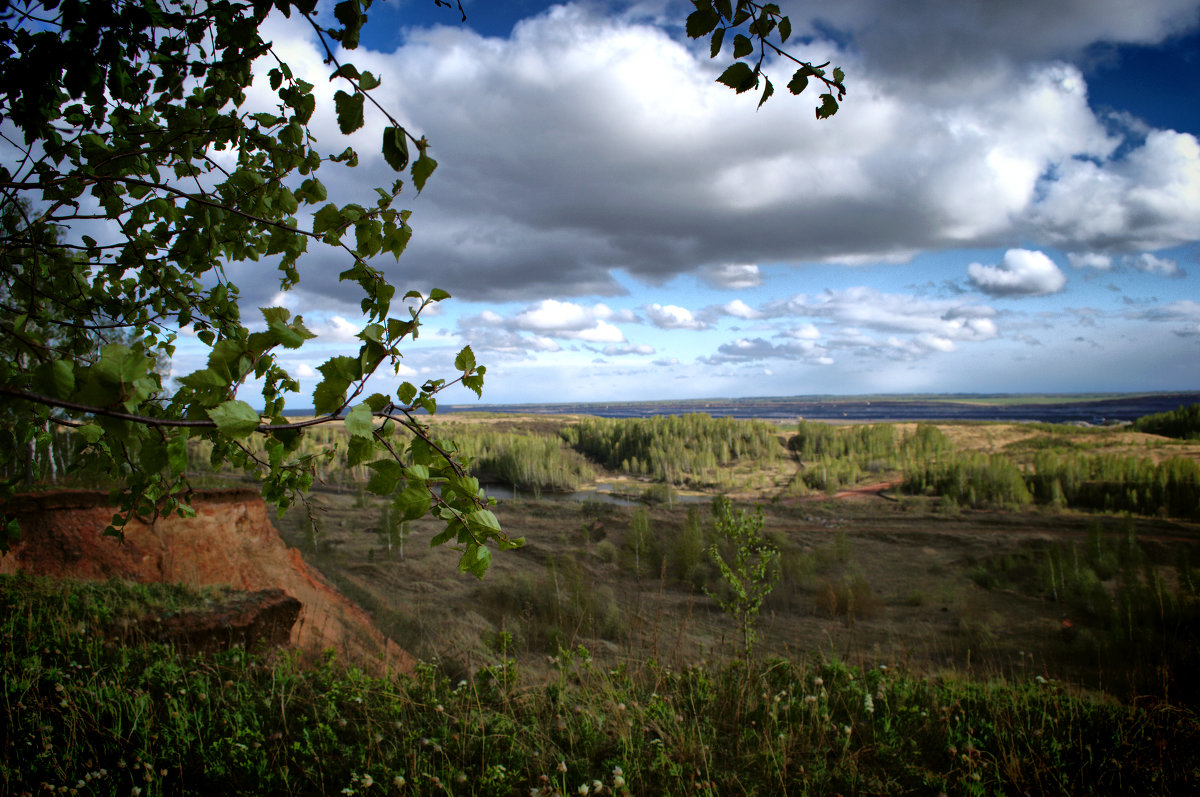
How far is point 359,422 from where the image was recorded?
1.12 metres

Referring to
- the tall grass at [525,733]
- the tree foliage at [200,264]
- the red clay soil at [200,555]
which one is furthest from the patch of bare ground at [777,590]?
the tree foliage at [200,264]

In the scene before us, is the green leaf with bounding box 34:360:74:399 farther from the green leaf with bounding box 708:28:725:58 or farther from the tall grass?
the tall grass

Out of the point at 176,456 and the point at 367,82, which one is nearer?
the point at 176,456

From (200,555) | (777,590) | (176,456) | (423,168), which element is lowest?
(777,590)

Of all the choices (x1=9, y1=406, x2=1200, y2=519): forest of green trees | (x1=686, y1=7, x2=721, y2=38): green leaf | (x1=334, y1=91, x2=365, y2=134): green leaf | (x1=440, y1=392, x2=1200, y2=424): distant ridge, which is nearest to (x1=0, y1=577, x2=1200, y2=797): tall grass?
(x1=334, y1=91, x2=365, y2=134): green leaf

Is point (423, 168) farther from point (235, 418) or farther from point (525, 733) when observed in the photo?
point (525, 733)

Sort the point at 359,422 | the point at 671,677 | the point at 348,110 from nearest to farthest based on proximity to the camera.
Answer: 1. the point at 359,422
2. the point at 348,110
3. the point at 671,677

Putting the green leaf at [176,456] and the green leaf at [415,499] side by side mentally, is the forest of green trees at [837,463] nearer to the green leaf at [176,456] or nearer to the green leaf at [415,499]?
→ the green leaf at [176,456]

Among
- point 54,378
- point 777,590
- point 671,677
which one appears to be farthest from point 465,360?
point 777,590

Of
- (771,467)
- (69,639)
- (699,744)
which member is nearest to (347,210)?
(699,744)

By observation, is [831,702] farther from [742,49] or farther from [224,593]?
[224,593]

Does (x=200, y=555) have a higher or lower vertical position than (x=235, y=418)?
lower

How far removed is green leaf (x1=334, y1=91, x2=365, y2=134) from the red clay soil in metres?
5.67

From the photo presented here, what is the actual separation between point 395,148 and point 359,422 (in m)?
0.69
